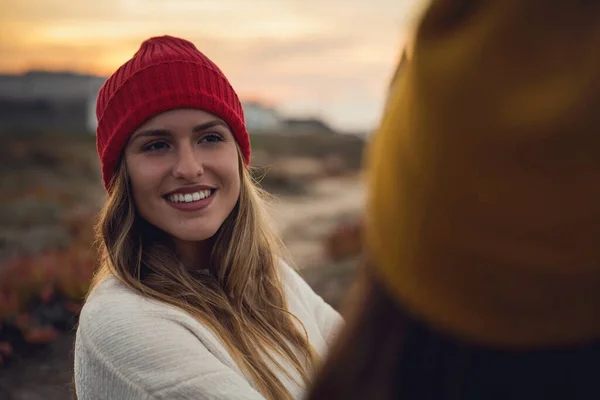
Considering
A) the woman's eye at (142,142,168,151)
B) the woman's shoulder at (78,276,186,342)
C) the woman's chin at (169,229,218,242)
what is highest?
the woman's eye at (142,142,168,151)

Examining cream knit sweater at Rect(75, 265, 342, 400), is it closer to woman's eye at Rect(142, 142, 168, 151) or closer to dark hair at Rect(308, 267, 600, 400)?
woman's eye at Rect(142, 142, 168, 151)

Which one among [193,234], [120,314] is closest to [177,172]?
[193,234]

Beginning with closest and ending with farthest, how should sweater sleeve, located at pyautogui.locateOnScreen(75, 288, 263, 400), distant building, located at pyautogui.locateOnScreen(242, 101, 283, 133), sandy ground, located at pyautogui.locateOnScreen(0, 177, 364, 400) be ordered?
sweater sleeve, located at pyautogui.locateOnScreen(75, 288, 263, 400)
sandy ground, located at pyautogui.locateOnScreen(0, 177, 364, 400)
distant building, located at pyautogui.locateOnScreen(242, 101, 283, 133)

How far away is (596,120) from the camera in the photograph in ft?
1.99

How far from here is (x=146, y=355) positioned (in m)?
1.79

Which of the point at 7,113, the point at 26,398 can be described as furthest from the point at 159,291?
the point at 7,113

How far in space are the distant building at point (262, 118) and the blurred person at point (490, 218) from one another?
188 ft

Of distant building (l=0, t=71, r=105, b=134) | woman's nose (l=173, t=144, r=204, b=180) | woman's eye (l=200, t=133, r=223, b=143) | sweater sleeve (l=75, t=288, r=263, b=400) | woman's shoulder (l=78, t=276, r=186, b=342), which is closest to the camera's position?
sweater sleeve (l=75, t=288, r=263, b=400)

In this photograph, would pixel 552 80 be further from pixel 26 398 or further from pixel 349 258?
pixel 349 258

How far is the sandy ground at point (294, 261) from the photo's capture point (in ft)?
16.3

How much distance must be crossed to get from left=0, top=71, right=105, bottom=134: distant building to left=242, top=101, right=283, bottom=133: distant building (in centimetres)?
1747

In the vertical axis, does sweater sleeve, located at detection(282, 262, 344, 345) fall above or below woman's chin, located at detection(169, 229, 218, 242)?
below

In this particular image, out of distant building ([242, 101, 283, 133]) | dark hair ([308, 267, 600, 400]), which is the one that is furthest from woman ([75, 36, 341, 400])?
distant building ([242, 101, 283, 133])

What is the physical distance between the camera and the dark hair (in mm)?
678
